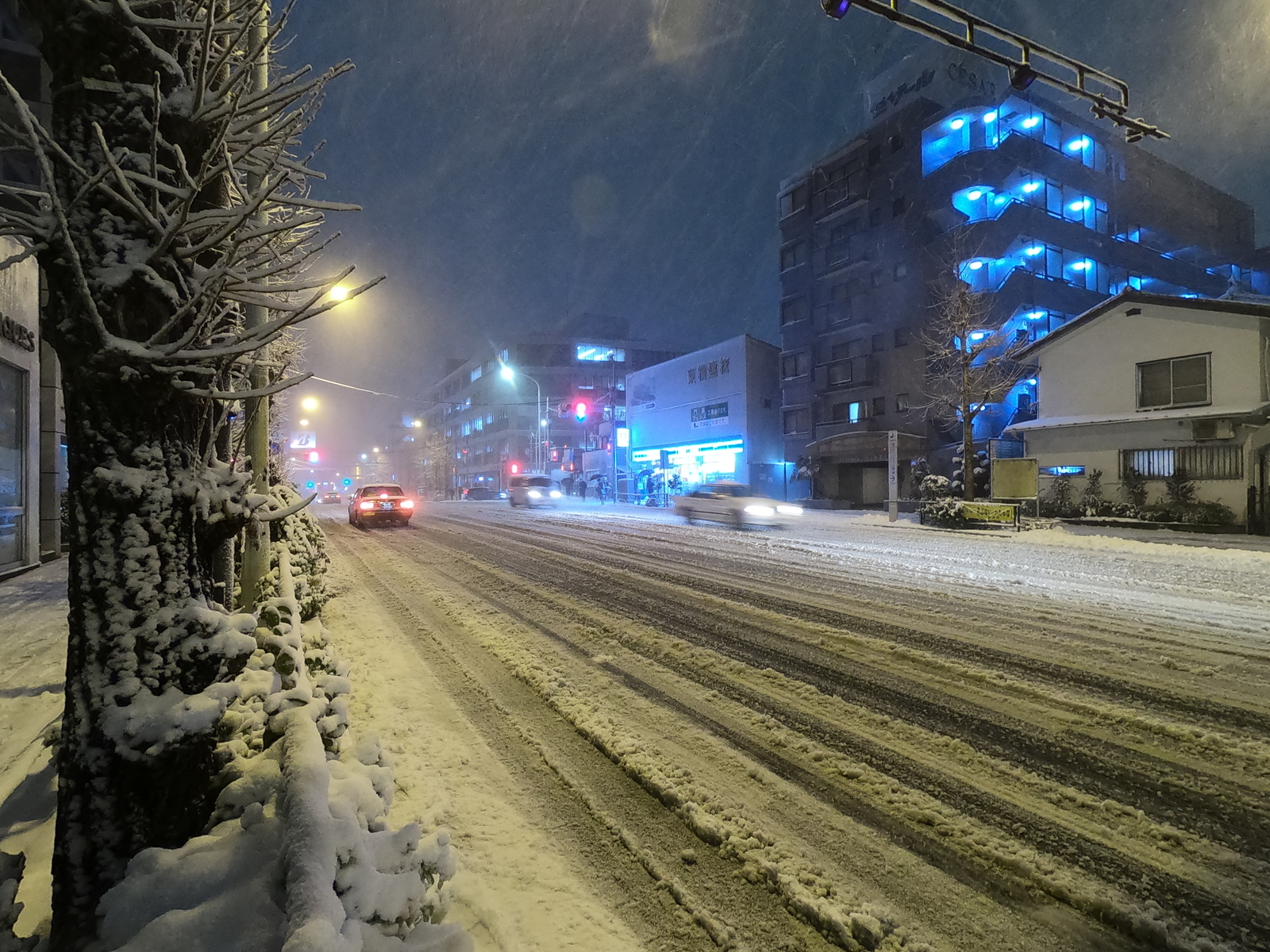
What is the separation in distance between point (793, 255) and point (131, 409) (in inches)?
1953

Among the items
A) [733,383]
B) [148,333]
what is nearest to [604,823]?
[148,333]

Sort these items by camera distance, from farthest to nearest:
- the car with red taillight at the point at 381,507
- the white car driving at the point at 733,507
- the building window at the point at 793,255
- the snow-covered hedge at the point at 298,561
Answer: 1. the building window at the point at 793,255
2. the car with red taillight at the point at 381,507
3. the white car driving at the point at 733,507
4. the snow-covered hedge at the point at 298,561

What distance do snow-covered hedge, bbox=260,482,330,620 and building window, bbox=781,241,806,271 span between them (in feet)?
141

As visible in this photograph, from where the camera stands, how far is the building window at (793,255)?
1820 inches

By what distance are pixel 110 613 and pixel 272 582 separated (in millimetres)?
3678

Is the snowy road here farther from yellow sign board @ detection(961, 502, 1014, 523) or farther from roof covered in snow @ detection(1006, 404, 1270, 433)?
roof covered in snow @ detection(1006, 404, 1270, 433)

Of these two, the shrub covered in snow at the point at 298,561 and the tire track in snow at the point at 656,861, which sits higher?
the shrub covered in snow at the point at 298,561

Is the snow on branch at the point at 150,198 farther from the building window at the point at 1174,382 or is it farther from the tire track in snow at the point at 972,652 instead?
the building window at the point at 1174,382

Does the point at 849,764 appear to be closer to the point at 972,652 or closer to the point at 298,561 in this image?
the point at 972,652

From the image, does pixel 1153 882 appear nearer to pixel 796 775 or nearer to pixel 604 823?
pixel 796 775

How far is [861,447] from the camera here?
3697 centimetres

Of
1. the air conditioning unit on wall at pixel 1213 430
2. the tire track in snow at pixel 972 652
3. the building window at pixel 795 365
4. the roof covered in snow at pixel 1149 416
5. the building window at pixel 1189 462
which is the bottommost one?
the tire track in snow at pixel 972 652

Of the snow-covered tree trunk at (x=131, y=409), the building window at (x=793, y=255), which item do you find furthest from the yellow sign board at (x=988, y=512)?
the building window at (x=793, y=255)

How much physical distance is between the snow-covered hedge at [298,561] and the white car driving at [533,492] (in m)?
28.6
